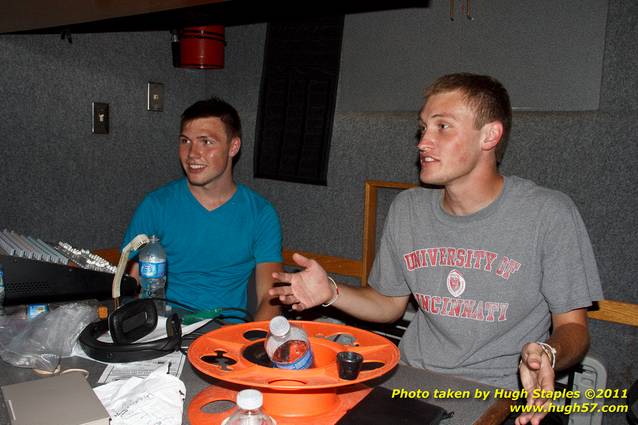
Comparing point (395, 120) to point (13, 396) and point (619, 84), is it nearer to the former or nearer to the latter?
point (619, 84)

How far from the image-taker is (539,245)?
156 cm

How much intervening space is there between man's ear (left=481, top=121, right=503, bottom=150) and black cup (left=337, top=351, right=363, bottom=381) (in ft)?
3.07

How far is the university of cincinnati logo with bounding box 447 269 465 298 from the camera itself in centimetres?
A: 161

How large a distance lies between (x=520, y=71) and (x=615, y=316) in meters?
0.96

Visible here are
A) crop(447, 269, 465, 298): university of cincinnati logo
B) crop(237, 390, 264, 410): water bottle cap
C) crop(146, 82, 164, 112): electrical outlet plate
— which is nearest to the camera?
crop(237, 390, 264, 410): water bottle cap

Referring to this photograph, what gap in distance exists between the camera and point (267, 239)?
221cm

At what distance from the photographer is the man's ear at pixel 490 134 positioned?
67.4 inches

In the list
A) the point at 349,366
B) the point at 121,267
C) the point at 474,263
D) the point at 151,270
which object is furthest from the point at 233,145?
the point at 349,366

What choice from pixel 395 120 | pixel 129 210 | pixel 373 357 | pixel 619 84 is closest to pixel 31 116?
pixel 129 210

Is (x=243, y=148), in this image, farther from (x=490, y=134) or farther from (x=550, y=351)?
(x=550, y=351)

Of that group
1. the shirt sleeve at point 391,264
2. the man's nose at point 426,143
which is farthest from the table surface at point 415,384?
the man's nose at point 426,143

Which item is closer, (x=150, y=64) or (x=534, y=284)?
(x=534, y=284)

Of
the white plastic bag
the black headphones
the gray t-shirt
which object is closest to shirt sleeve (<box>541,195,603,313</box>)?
the gray t-shirt

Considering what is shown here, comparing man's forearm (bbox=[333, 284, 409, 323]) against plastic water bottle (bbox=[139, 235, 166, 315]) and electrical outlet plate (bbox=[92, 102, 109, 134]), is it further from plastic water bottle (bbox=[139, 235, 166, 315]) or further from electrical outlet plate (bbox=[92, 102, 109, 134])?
electrical outlet plate (bbox=[92, 102, 109, 134])
